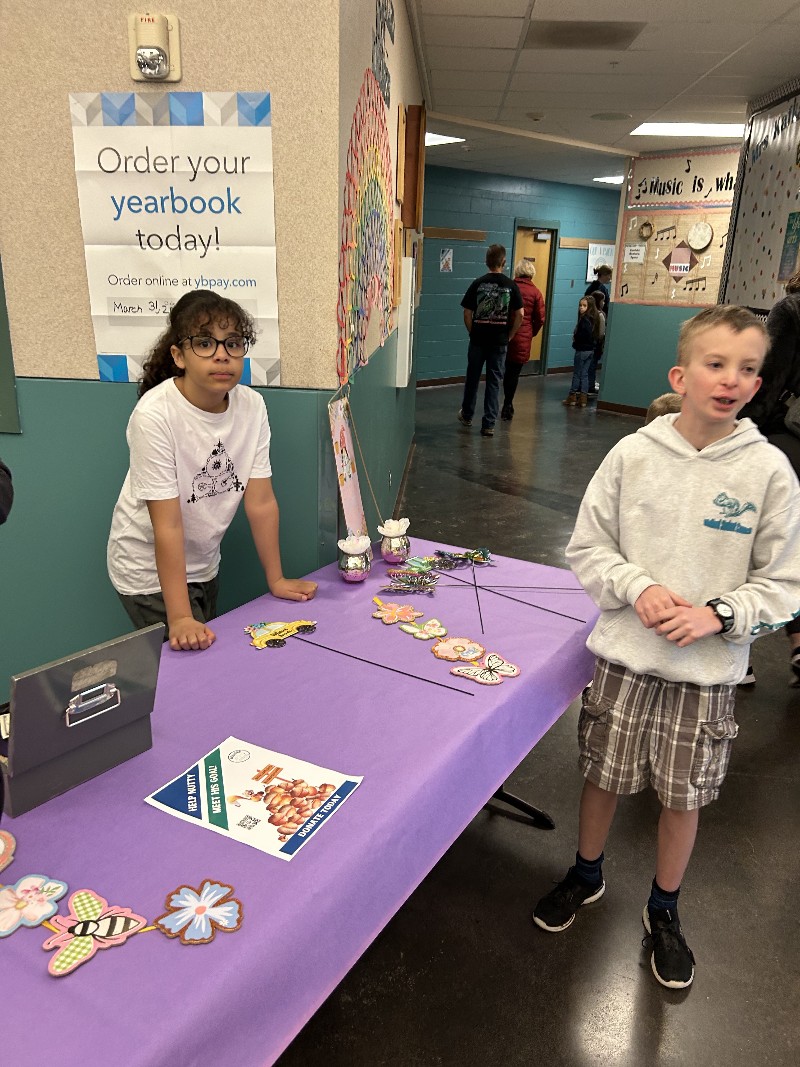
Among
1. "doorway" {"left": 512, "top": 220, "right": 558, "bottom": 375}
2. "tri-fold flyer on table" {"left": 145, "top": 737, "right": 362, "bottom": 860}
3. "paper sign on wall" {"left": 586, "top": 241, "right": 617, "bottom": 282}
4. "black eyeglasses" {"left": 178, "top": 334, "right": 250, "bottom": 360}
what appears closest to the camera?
"tri-fold flyer on table" {"left": 145, "top": 737, "right": 362, "bottom": 860}

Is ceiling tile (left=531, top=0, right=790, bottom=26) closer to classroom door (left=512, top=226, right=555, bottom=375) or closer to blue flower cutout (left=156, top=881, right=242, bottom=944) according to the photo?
blue flower cutout (left=156, top=881, right=242, bottom=944)

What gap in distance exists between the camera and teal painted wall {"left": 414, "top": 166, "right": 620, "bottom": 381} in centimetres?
956

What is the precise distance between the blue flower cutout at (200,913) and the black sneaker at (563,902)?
1.07 metres

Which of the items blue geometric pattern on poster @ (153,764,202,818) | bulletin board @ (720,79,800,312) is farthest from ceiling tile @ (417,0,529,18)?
blue geometric pattern on poster @ (153,764,202,818)

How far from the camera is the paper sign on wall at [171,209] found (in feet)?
5.90

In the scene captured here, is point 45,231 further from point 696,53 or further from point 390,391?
point 696,53

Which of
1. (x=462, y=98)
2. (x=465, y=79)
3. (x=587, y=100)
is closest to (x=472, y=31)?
(x=465, y=79)

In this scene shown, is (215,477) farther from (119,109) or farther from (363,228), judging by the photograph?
(363,228)

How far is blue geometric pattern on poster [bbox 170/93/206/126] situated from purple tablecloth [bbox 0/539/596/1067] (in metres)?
1.17

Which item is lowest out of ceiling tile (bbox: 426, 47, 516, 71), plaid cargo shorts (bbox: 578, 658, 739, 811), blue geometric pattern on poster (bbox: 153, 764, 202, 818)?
plaid cargo shorts (bbox: 578, 658, 739, 811)

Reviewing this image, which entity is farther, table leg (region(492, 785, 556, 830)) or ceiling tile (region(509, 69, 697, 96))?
ceiling tile (region(509, 69, 697, 96))

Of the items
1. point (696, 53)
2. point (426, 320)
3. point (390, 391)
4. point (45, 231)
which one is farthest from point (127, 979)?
point (426, 320)

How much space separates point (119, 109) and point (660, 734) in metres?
1.88

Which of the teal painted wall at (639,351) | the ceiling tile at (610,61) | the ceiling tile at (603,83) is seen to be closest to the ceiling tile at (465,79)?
the ceiling tile at (603,83)
